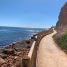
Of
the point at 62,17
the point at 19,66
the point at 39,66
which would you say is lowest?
the point at 39,66

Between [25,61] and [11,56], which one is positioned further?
[11,56]

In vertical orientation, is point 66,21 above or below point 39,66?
above

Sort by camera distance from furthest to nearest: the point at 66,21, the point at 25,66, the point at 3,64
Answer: the point at 66,21 < the point at 3,64 < the point at 25,66

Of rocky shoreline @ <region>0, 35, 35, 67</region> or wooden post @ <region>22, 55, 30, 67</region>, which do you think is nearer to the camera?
wooden post @ <region>22, 55, 30, 67</region>

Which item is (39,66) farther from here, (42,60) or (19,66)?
(19,66)

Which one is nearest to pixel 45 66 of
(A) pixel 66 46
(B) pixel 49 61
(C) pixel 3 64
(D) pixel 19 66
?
(B) pixel 49 61

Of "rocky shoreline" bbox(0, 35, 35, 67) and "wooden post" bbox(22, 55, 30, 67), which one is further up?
"wooden post" bbox(22, 55, 30, 67)

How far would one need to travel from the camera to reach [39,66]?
1263 cm

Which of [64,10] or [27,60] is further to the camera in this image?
[64,10]

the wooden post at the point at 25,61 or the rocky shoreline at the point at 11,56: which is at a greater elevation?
the wooden post at the point at 25,61

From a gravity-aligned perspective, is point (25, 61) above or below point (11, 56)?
above

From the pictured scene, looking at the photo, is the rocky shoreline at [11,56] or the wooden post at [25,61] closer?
the wooden post at [25,61]

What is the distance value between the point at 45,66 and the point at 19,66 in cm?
593

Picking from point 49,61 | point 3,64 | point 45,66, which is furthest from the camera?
point 49,61
